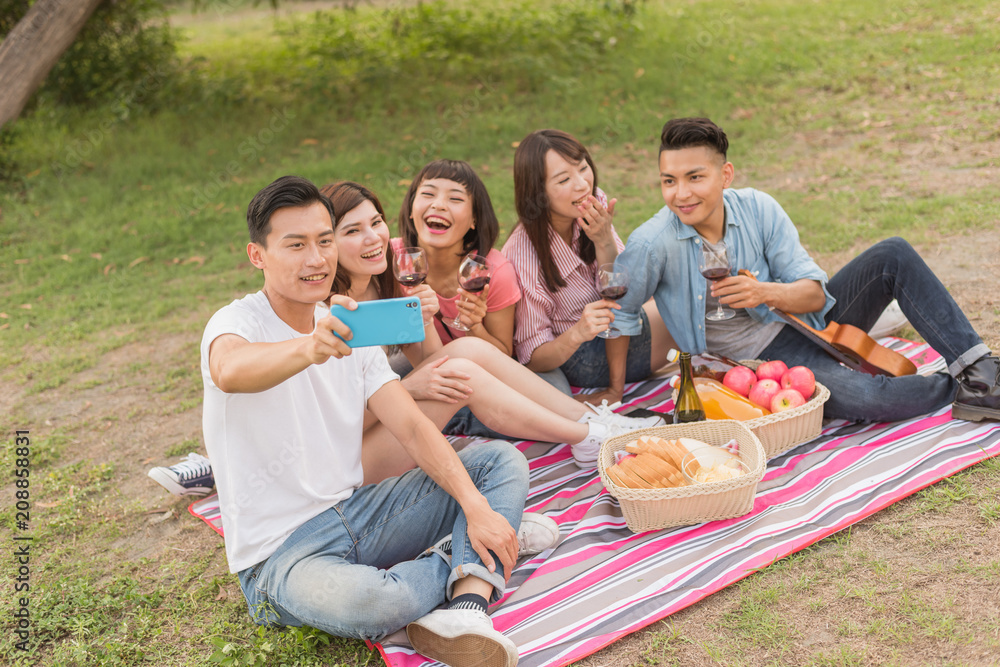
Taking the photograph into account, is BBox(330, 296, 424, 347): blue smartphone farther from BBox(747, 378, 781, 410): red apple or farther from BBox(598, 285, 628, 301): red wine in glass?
BBox(747, 378, 781, 410): red apple

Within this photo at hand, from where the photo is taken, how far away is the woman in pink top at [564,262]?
428 centimetres

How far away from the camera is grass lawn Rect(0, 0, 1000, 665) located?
9.96ft

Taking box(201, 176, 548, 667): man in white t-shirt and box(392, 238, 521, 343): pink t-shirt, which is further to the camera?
box(392, 238, 521, 343): pink t-shirt

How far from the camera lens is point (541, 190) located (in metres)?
4.36

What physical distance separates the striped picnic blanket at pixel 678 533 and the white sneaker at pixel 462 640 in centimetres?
13

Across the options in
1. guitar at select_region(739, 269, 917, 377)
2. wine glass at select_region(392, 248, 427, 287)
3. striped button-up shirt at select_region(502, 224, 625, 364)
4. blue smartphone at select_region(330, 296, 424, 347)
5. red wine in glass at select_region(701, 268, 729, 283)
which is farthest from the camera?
striped button-up shirt at select_region(502, 224, 625, 364)

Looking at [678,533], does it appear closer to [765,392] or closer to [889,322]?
[765,392]

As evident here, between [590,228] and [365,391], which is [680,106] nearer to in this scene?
[590,228]

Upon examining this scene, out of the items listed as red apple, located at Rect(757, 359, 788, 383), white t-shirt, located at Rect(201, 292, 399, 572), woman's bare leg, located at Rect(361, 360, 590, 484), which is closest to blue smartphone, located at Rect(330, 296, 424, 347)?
white t-shirt, located at Rect(201, 292, 399, 572)

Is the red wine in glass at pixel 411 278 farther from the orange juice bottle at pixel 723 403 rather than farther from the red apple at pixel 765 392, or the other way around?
the red apple at pixel 765 392

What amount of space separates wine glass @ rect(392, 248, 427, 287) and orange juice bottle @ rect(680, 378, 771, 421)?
1594 millimetres

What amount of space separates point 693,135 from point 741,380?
1.31 meters

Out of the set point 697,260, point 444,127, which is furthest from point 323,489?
A: point 444,127

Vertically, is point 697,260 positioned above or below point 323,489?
above
